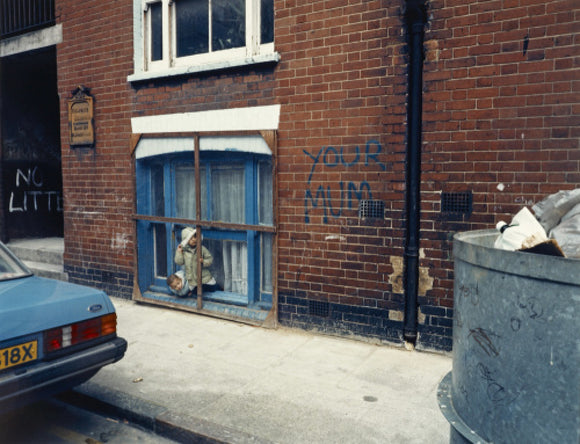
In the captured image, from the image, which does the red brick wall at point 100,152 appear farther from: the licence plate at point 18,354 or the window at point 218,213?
the licence plate at point 18,354

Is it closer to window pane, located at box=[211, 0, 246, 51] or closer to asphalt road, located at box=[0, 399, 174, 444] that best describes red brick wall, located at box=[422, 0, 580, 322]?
window pane, located at box=[211, 0, 246, 51]

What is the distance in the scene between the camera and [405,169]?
5.04m

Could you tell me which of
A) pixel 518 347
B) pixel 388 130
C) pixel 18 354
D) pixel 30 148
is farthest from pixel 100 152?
pixel 518 347

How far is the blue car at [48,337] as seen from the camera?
3.18 metres

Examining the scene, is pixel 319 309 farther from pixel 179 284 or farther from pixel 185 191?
pixel 185 191

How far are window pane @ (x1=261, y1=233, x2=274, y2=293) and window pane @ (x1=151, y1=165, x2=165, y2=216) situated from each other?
70.2 inches

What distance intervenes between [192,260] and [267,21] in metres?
3.22

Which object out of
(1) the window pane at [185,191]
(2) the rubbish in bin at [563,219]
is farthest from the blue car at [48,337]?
(2) the rubbish in bin at [563,219]

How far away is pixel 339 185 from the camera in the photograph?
5.41 m

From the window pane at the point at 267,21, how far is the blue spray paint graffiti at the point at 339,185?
1512 millimetres

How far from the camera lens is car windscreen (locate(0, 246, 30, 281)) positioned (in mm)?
4066

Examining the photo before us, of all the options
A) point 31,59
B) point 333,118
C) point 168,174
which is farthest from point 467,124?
point 31,59

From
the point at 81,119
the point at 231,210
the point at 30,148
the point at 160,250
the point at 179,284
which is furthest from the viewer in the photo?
the point at 30,148

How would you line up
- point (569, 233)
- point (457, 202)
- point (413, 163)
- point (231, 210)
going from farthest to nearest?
point (231, 210)
point (413, 163)
point (457, 202)
point (569, 233)
